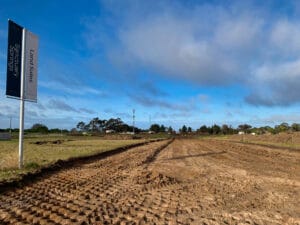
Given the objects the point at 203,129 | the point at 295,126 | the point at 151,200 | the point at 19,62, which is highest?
the point at 203,129

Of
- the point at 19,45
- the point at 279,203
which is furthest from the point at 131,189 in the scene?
the point at 19,45

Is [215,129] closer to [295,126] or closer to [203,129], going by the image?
[203,129]

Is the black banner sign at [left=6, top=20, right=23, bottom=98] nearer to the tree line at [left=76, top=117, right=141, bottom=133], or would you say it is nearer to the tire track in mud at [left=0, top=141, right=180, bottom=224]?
the tire track in mud at [left=0, top=141, right=180, bottom=224]

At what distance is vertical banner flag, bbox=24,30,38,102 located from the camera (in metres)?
14.2

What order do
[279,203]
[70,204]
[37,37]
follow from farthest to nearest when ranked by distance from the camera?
[37,37] < [279,203] < [70,204]

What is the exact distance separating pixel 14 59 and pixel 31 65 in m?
0.91

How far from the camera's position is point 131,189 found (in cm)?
1025

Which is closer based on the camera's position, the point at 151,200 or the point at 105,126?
the point at 151,200

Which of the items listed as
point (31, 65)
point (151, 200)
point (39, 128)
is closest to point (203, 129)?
point (39, 128)

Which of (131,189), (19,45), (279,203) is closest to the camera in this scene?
(279,203)

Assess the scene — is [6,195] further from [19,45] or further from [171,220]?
[19,45]

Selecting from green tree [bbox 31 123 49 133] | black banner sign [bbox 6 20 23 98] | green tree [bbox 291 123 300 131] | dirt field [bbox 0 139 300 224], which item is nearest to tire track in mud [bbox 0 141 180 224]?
dirt field [bbox 0 139 300 224]

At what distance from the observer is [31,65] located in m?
14.4

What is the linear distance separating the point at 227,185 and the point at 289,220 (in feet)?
14.4
